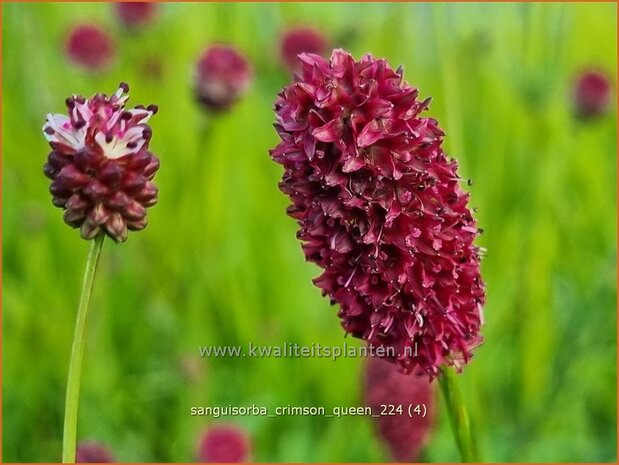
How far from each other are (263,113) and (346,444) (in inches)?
31.5

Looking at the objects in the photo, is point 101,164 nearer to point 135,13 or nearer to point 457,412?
point 457,412

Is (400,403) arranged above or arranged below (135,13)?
below

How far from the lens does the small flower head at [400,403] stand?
3.72ft

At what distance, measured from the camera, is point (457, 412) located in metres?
0.74

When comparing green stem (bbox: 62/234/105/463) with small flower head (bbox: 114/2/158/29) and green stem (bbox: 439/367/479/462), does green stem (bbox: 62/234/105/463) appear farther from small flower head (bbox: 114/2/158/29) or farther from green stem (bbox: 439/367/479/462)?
small flower head (bbox: 114/2/158/29)

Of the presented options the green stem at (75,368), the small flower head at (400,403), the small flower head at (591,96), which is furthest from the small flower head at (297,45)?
the green stem at (75,368)

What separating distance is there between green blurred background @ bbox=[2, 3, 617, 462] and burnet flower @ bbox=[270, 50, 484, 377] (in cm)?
57

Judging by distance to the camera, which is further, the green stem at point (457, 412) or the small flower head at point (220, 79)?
the small flower head at point (220, 79)

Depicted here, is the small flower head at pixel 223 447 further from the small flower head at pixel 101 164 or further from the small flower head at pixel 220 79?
the small flower head at pixel 101 164

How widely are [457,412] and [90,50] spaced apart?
1114mm

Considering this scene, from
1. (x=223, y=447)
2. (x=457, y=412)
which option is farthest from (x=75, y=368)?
(x=223, y=447)

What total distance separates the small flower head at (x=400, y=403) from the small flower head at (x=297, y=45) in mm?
630

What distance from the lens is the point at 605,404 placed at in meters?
1.48

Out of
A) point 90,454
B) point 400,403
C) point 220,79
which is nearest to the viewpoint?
point 90,454
